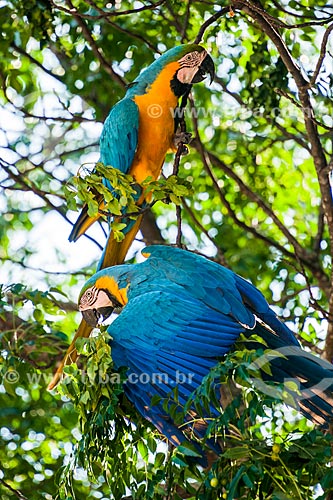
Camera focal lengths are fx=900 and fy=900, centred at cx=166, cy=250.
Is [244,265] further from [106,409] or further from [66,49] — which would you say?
[106,409]

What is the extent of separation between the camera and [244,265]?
3.64m

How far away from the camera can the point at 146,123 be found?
285cm

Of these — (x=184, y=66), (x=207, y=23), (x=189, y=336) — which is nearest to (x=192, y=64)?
(x=184, y=66)

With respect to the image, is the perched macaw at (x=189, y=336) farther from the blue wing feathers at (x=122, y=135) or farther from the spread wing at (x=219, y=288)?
the blue wing feathers at (x=122, y=135)

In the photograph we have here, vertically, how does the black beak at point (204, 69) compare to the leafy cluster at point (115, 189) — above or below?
above

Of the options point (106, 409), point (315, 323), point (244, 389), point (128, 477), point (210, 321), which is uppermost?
point (315, 323)

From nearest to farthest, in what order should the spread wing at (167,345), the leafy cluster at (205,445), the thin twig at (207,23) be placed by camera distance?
the leafy cluster at (205,445) < the spread wing at (167,345) < the thin twig at (207,23)

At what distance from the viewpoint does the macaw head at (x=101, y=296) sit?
224 cm

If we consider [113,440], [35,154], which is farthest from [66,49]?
[113,440]

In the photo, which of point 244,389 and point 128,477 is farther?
point 128,477

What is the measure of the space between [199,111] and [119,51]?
0.51m

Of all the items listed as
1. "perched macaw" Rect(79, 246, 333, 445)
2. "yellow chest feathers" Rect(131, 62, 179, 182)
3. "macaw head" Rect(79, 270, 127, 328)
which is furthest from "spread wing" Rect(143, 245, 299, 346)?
"yellow chest feathers" Rect(131, 62, 179, 182)

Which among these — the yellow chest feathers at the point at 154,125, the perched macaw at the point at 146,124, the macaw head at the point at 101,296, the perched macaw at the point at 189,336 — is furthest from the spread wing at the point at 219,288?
the yellow chest feathers at the point at 154,125

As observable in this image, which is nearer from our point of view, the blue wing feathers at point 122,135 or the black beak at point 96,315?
the black beak at point 96,315
